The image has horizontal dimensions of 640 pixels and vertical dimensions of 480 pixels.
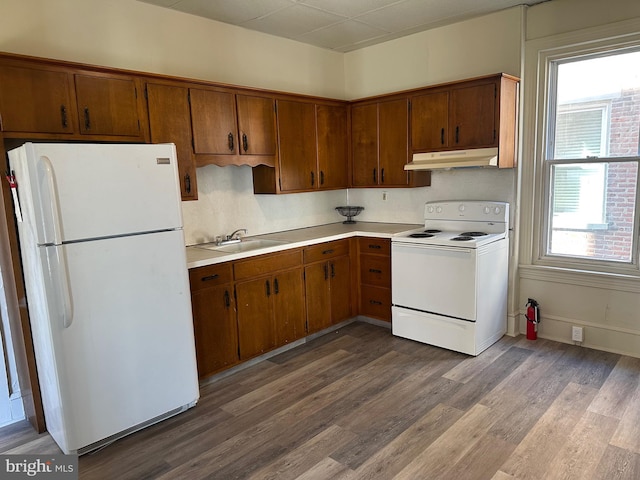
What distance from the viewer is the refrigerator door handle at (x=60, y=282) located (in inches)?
83.7

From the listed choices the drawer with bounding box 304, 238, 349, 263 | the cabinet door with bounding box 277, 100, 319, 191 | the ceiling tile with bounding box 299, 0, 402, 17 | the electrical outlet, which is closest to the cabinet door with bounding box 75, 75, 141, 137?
the cabinet door with bounding box 277, 100, 319, 191

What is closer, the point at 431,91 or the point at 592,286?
the point at 592,286

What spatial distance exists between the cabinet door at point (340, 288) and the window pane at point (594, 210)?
1766 mm

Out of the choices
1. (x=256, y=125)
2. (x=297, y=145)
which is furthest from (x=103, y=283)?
(x=297, y=145)

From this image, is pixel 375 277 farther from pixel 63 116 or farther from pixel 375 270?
pixel 63 116

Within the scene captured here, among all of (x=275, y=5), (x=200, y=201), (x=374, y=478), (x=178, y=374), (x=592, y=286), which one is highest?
(x=275, y=5)

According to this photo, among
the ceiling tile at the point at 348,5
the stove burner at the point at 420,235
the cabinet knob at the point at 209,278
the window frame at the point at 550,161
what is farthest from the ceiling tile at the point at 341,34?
the cabinet knob at the point at 209,278

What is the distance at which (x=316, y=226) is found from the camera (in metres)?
4.56

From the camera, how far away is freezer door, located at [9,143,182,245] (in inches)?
82.0

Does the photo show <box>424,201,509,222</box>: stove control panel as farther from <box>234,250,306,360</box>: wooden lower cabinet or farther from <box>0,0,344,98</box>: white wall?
<box>0,0,344,98</box>: white wall

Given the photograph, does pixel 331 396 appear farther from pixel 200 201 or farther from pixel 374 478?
pixel 200 201

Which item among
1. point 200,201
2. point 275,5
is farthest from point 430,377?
point 275,5

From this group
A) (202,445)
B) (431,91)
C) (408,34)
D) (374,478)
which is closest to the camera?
(374,478)

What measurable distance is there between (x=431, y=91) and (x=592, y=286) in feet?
6.74
